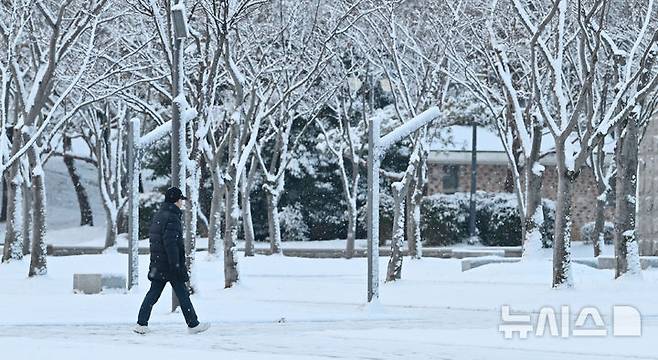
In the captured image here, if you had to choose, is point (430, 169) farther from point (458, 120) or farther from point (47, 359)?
point (47, 359)

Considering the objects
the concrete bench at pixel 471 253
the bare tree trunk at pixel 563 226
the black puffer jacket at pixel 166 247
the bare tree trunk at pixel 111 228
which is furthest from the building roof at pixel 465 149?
the black puffer jacket at pixel 166 247

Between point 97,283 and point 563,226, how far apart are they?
28.9 feet

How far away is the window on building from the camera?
2344 inches

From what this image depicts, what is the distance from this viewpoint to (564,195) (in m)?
27.7

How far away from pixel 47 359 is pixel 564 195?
595 inches

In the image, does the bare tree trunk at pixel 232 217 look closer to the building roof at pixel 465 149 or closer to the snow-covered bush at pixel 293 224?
the snow-covered bush at pixel 293 224

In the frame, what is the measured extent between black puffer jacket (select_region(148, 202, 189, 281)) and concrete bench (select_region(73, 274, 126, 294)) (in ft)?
33.4

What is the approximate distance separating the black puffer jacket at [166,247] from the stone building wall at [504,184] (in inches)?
1637

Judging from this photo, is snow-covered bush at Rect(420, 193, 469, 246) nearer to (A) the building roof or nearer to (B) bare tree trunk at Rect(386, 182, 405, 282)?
(A) the building roof

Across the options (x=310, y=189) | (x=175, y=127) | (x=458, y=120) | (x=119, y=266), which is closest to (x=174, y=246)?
(x=175, y=127)

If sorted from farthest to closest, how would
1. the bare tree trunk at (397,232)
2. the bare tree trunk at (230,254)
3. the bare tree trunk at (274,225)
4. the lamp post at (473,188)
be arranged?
the lamp post at (473,188), the bare tree trunk at (274,225), the bare tree trunk at (397,232), the bare tree trunk at (230,254)

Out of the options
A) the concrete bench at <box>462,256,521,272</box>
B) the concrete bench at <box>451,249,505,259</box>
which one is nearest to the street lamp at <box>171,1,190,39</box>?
the concrete bench at <box>462,256,521,272</box>

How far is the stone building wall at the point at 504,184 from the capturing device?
58.7 meters

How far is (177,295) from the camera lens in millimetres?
17703
